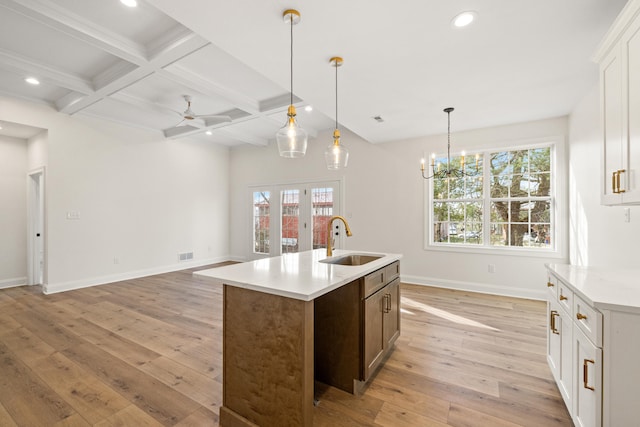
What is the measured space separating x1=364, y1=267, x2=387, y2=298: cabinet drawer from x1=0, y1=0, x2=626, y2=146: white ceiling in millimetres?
1865

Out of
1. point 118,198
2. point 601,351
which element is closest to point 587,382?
point 601,351

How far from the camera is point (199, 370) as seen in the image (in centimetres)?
227

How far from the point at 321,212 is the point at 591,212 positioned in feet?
13.8

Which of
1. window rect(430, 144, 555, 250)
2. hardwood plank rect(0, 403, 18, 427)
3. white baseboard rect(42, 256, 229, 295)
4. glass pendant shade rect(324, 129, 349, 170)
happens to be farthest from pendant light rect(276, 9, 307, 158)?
white baseboard rect(42, 256, 229, 295)

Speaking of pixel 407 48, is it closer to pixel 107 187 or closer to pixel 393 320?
pixel 393 320

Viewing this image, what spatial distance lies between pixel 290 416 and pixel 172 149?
6.10 metres

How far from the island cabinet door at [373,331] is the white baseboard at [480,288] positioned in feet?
9.77

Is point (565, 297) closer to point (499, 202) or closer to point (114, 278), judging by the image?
point (499, 202)

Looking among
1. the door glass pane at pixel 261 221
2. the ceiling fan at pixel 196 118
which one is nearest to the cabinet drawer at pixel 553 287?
the ceiling fan at pixel 196 118

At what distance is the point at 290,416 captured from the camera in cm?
145

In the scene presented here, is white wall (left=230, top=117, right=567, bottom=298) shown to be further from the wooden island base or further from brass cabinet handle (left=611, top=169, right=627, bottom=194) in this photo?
the wooden island base

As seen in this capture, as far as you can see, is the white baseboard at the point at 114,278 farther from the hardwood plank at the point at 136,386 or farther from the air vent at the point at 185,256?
the hardwood plank at the point at 136,386

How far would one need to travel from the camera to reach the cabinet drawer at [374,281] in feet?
6.43

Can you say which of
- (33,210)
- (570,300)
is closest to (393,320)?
(570,300)
